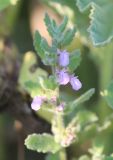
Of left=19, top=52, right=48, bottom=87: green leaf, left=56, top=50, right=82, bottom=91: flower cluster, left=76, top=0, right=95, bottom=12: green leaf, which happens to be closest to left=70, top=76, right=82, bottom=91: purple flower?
left=56, top=50, right=82, bottom=91: flower cluster

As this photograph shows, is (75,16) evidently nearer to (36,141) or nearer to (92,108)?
(92,108)

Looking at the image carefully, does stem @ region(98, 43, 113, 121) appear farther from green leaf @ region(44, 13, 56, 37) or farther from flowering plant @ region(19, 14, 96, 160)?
green leaf @ region(44, 13, 56, 37)

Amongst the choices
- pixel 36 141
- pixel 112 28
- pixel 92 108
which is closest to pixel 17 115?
pixel 92 108

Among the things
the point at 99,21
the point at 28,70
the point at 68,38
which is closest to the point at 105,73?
the point at 28,70

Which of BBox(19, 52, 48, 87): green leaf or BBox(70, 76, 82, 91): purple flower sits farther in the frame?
BBox(19, 52, 48, 87): green leaf

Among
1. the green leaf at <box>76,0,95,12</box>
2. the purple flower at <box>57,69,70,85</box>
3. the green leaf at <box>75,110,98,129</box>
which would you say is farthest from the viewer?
the green leaf at <box>75,110,98,129</box>

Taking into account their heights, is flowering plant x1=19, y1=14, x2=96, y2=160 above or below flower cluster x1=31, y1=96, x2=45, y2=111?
above

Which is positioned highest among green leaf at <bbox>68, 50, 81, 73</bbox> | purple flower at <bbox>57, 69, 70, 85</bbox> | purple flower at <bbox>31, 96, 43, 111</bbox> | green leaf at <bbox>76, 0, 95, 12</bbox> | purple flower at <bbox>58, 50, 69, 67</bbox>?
green leaf at <bbox>76, 0, 95, 12</bbox>

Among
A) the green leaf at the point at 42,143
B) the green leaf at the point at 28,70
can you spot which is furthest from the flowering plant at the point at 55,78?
the green leaf at the point at 28,70
